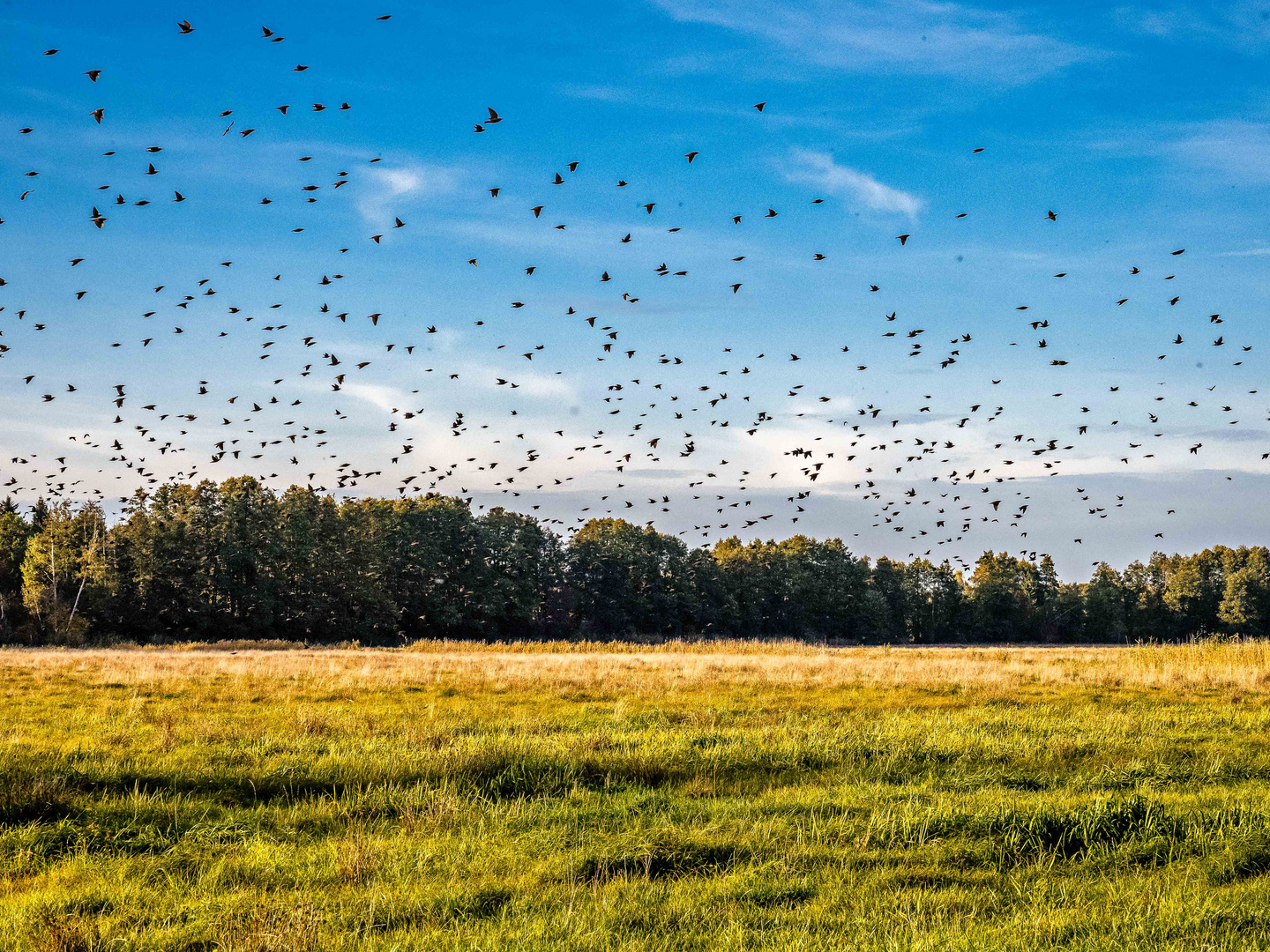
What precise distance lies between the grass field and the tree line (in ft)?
212

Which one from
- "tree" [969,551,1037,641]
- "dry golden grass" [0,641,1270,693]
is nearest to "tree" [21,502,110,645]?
"dry golden grass" [0,641,1270,693]

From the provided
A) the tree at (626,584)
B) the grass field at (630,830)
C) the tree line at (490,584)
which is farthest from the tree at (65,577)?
the grass field at (630,830)

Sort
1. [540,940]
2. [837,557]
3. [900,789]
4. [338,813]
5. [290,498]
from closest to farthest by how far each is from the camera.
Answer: [540,940], [338,813], [900,789], [290,498], [837,557]

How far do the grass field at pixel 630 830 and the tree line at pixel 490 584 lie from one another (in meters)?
64.7

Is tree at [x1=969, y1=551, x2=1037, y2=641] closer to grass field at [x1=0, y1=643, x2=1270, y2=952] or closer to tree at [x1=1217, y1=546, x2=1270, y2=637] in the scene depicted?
tree at [x1=1217, y1=546, x2=1270, y2=637]

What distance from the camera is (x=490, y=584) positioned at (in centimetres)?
9462

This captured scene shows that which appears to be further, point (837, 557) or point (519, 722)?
point (837, 557)

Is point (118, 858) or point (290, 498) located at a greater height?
point (290, 498)

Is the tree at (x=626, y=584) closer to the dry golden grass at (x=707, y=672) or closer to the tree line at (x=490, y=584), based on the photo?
the tree line at (x=490, y=584)

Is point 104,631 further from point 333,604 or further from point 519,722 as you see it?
point 519,722

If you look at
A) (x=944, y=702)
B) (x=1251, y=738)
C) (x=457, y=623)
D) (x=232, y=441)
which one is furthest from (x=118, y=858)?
(x=457, y=623)

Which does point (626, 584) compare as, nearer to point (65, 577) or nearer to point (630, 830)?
point (65, 577)

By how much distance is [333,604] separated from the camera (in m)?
85.2

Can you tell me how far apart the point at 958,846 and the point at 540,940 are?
4.96 meters
